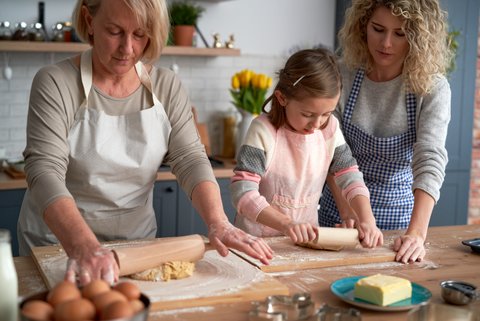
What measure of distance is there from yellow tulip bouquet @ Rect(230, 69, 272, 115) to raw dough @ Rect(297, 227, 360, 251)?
99.1 inches

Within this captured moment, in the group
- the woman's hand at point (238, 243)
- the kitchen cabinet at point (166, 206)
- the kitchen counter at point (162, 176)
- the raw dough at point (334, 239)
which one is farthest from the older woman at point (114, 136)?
the kitchen cabinet at point (166, 206)

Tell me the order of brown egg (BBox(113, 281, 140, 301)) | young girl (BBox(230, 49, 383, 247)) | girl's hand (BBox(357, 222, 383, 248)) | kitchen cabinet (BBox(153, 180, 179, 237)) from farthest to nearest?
kitchen cabinet (BBox(153, 180, 179, 237))
young girl (BBox(230, 49, 383, 247))
girl's hand (BBox(357, 222, 383, 248))
brown egg (BBox(113, 281, 140, 301))

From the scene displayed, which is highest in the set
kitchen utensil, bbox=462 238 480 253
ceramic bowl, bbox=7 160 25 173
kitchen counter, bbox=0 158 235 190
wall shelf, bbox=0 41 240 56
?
wall shelf, bbox=0 41 240 56

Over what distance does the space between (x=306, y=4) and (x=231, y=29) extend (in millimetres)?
622

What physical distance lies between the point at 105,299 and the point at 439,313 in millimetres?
789

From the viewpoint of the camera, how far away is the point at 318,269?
2.12 meters

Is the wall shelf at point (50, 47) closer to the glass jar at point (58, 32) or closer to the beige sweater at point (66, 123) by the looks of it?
the glass jar at point (58, 32)

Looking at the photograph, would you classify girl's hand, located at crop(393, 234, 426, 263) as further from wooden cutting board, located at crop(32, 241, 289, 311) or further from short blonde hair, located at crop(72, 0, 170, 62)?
short blonde hair, located at crop(72, 0, 170, 62)

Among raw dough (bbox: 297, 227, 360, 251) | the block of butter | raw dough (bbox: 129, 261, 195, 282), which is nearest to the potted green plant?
raw dough (bbox: 297, 227, 360, 251)

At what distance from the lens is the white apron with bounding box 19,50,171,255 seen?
2.33 m

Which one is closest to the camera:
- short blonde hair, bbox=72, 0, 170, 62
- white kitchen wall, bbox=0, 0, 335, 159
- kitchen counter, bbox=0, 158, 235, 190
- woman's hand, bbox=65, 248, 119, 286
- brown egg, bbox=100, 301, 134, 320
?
brown egg, bbox=100, 301, 134, 320

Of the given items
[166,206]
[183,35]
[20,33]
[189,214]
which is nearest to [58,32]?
[20,33]

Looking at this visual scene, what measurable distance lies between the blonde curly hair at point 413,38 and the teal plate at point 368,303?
3.15 ft

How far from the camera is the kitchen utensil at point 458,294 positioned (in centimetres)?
180
